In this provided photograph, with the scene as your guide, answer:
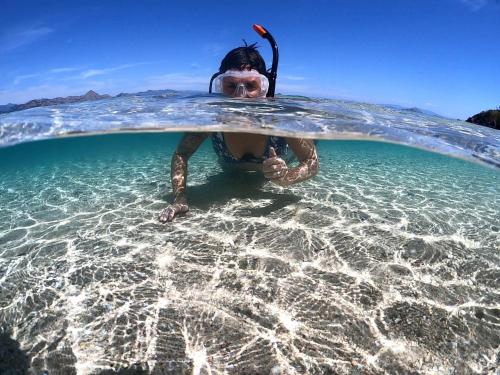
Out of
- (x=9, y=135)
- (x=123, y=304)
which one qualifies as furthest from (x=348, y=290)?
(x=9, y=135)

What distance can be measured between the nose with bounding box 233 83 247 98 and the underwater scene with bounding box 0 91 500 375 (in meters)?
0.35

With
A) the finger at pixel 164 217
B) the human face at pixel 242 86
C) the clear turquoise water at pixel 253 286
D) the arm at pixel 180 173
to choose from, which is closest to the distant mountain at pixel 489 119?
the clear turquoise water at pixel 253 286

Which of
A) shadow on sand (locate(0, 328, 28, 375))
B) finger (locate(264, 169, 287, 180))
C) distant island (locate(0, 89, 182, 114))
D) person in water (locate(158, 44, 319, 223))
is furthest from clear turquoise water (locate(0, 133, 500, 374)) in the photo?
distant island (locate(0, 89, 182, 114))

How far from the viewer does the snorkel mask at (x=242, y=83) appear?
299 inches

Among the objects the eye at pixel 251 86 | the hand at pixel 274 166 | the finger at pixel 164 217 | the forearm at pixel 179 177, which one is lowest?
the finger at pixel 164 217

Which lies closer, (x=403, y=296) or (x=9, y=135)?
(x=403, y=296)

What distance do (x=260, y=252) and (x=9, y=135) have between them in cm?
690

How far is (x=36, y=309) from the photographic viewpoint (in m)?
3.71

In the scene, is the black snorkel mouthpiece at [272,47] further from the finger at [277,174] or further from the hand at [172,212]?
the hand at [172,212]

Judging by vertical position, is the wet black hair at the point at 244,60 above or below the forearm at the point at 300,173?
above

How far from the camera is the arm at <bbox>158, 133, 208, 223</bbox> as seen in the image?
20.4ft

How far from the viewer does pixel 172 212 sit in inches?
243

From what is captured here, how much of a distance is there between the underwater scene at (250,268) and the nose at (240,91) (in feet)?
1.15

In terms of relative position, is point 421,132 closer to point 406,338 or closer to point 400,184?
point 400,184
